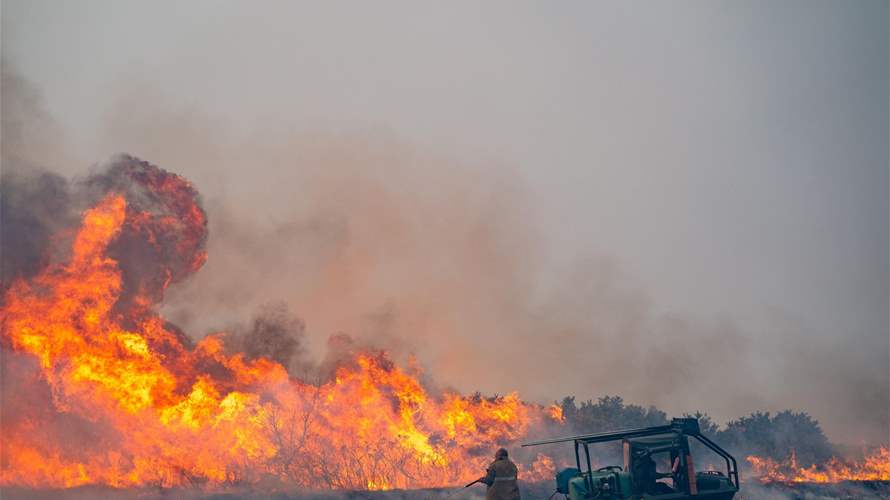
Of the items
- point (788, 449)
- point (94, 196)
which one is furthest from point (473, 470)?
point (788, 449)

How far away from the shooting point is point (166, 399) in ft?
112

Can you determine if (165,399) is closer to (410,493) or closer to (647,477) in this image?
(410,493)

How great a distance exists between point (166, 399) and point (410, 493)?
12730 mm

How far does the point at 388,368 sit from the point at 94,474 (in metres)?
16.3

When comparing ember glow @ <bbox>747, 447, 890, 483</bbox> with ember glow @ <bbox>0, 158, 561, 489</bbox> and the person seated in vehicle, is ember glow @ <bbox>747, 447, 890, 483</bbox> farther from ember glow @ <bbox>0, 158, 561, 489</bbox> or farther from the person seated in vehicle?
the person seated in vehicle

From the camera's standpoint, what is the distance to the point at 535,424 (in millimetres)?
47406

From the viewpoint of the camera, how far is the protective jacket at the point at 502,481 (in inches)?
730

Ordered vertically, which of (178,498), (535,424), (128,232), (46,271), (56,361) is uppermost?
(128,232)

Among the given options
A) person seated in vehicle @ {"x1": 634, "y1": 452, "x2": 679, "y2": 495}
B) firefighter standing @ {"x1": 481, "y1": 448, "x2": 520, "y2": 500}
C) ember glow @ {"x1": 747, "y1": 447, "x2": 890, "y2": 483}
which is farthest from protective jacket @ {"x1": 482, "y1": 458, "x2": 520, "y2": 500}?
ember glow @ {"x1": 747, "y1": 447, "x2": 890, "y2": 483}

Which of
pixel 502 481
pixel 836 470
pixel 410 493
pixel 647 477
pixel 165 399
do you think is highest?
pixel 165 399

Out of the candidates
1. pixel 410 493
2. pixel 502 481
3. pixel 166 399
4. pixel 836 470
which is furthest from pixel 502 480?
pixel 836 470

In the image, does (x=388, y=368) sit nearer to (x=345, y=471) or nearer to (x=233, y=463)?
(x=345, y=471)

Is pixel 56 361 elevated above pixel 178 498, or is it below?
above

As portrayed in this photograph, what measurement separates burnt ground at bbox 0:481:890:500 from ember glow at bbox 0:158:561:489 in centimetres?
166
